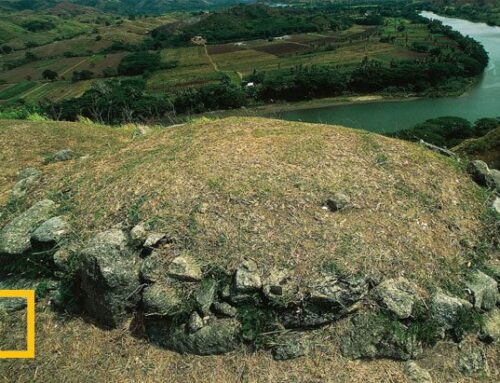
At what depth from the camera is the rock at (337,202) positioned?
272 inches

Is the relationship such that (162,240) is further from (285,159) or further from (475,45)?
(475,45)

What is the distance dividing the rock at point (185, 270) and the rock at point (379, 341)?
214cm

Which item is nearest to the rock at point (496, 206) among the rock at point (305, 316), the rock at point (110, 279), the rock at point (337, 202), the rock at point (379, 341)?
the rock at point (337, 202)

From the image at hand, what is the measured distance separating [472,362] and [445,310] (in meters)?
0.73

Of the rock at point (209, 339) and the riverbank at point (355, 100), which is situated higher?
the rock at point (209, 339)

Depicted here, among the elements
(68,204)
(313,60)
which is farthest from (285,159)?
(313,60)

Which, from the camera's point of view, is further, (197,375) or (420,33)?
(420,33)

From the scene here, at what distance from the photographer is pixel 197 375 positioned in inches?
223

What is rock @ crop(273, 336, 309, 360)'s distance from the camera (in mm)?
5695

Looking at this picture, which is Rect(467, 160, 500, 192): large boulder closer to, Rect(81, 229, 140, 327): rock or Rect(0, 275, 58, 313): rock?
Rect(81, 229, 140, 327): rock

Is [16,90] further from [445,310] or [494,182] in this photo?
[445,310]

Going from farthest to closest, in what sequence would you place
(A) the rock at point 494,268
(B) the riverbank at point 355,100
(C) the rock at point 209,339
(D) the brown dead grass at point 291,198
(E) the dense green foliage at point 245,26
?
(E) the dense green foliage at point 245,26
(B) the riverbank at point 355,100
(A) the rock at point 494,268
(D) the brown dead grass at point 291,198
(C) the rock at point 209,339

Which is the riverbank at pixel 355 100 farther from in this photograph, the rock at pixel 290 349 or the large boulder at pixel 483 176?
the rock at pixel 290 349

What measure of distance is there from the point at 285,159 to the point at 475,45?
10590 centimetres
